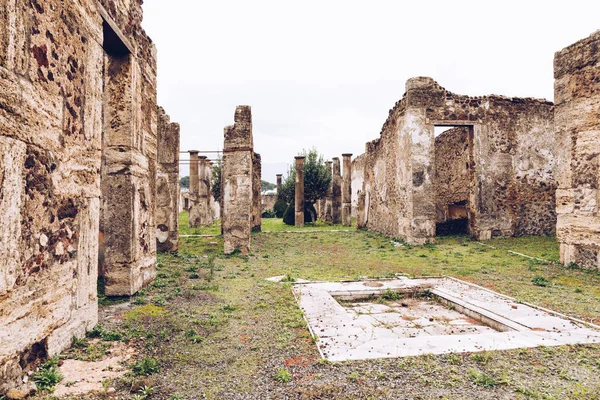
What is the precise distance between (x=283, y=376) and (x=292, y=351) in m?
0.52

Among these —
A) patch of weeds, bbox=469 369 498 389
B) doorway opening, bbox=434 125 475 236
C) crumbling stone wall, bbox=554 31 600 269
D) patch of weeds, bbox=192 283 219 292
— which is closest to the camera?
patch of weeds, bbox=469 369 498 389

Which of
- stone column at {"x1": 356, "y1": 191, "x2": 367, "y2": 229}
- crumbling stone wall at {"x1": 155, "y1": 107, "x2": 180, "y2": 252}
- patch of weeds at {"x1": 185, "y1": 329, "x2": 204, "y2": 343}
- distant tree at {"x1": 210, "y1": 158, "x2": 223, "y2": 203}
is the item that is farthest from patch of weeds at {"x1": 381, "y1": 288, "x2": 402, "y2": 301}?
distant tree at {"x1": 210, "y1": 158, "x2": 223, "y2": 203}

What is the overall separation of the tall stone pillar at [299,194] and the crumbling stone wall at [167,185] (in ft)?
34.3

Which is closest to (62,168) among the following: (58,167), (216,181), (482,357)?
(58,167)

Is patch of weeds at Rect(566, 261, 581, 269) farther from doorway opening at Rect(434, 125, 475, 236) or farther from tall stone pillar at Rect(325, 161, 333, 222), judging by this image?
tall stone pillar at Rect(325, 161, 333, 222)

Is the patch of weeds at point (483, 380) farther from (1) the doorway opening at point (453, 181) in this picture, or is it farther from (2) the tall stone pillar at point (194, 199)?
(2) the tall stone pillar at point (194, 199)

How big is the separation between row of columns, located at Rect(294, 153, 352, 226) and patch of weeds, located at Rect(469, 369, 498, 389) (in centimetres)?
1733

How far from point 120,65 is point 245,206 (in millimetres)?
5091

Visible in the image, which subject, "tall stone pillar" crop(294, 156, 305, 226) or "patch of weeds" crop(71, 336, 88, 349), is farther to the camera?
"tall stone pillar" crop(294, 156, 305, 226)

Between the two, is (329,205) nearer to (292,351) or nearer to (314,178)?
(314,178)

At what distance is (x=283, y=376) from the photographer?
9.13 ft

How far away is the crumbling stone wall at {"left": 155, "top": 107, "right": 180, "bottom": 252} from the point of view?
31.2 ft

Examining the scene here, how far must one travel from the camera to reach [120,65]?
503 cm

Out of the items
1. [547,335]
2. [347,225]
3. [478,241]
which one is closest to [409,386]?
[547,335]
